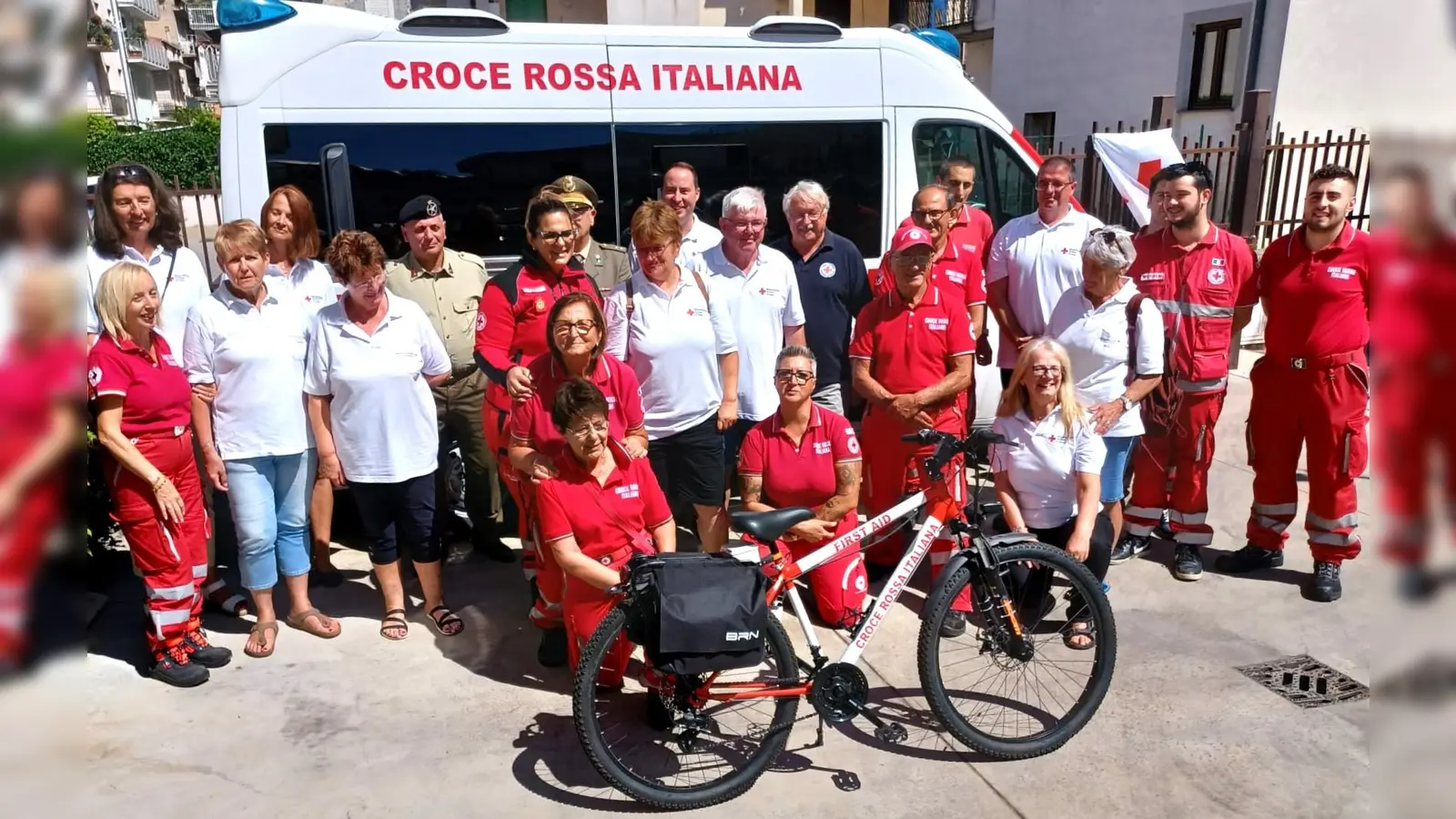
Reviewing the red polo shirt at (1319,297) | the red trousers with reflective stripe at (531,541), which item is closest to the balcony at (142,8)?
the red trousers with reflective stripe at (531,541)

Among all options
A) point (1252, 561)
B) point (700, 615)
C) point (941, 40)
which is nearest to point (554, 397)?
point (700, 615)

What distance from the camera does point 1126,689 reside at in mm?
3777

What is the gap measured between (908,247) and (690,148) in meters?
1.71

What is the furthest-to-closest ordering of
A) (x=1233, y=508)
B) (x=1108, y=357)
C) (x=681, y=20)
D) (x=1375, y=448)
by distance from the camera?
(x=681, y=20)
(x=1233, y=508)
(x=1108, y=357)
(x=1375, y=448)

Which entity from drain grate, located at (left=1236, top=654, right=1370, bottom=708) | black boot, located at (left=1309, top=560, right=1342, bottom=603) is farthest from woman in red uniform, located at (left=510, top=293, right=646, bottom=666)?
black boot, located at (left=1309, top=560, right=1342, bottom=603)

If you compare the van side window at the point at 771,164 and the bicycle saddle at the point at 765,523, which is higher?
the van side window at the point at 771,164

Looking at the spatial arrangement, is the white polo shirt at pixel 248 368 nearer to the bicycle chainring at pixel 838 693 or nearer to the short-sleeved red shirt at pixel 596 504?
the short-sleeved red shirt at pixel 596 504

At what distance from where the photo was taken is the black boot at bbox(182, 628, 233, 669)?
3906 millimetres

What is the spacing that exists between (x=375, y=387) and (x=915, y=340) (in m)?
2.27

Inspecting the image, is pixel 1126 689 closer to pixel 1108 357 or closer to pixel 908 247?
pixel 1108 357

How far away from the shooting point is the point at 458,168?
195 inches

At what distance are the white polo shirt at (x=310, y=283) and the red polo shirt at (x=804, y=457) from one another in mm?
1942

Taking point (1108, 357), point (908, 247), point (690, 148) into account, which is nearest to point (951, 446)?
point (908, 247)

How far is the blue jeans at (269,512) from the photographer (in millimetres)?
3943
